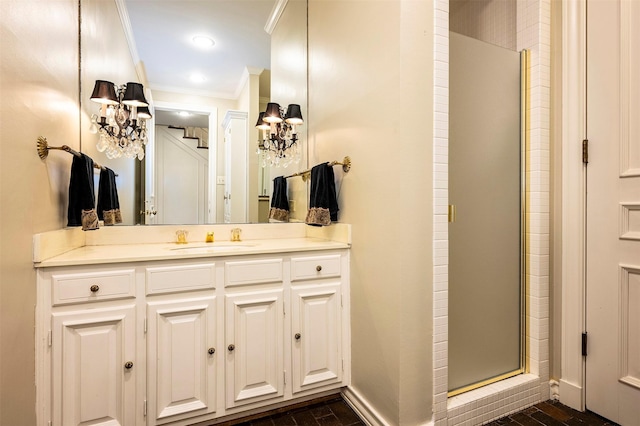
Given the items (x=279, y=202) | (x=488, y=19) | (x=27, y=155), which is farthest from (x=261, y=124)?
(x=488, y=19)

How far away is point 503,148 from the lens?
5.90ft

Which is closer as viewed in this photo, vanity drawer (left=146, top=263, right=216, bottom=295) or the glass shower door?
vanity drawer (left=146, top=263, right=216, bottom=295)

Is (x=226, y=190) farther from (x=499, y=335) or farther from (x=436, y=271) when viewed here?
(x=499, y=335)

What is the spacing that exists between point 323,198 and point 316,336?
2.56 ft

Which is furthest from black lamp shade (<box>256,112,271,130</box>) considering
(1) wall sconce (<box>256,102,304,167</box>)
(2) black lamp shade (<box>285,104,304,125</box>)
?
(2) black lamp shade (<box>285,104,304,125</box>)

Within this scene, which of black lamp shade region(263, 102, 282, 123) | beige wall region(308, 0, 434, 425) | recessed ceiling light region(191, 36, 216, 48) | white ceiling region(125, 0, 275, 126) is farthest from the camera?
black lamp shade region(263, 102, 282, 123)

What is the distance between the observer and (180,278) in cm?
151

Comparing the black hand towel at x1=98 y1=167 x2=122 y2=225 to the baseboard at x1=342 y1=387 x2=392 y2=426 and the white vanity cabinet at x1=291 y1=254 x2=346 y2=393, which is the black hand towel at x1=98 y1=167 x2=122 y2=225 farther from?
the baseboard at x1=342 y1=387 x2=392 y2=426

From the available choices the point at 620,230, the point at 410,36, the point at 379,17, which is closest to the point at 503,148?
the point at 620,230

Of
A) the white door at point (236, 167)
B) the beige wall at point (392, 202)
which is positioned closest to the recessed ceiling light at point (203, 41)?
the white door at point (236, 167)

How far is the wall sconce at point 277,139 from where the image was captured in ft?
7.39

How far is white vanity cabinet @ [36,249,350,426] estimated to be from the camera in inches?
51.8

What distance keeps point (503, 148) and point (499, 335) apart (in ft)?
3.42

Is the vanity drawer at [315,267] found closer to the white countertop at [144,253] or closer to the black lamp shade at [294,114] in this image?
the white countertop at [144,253]
